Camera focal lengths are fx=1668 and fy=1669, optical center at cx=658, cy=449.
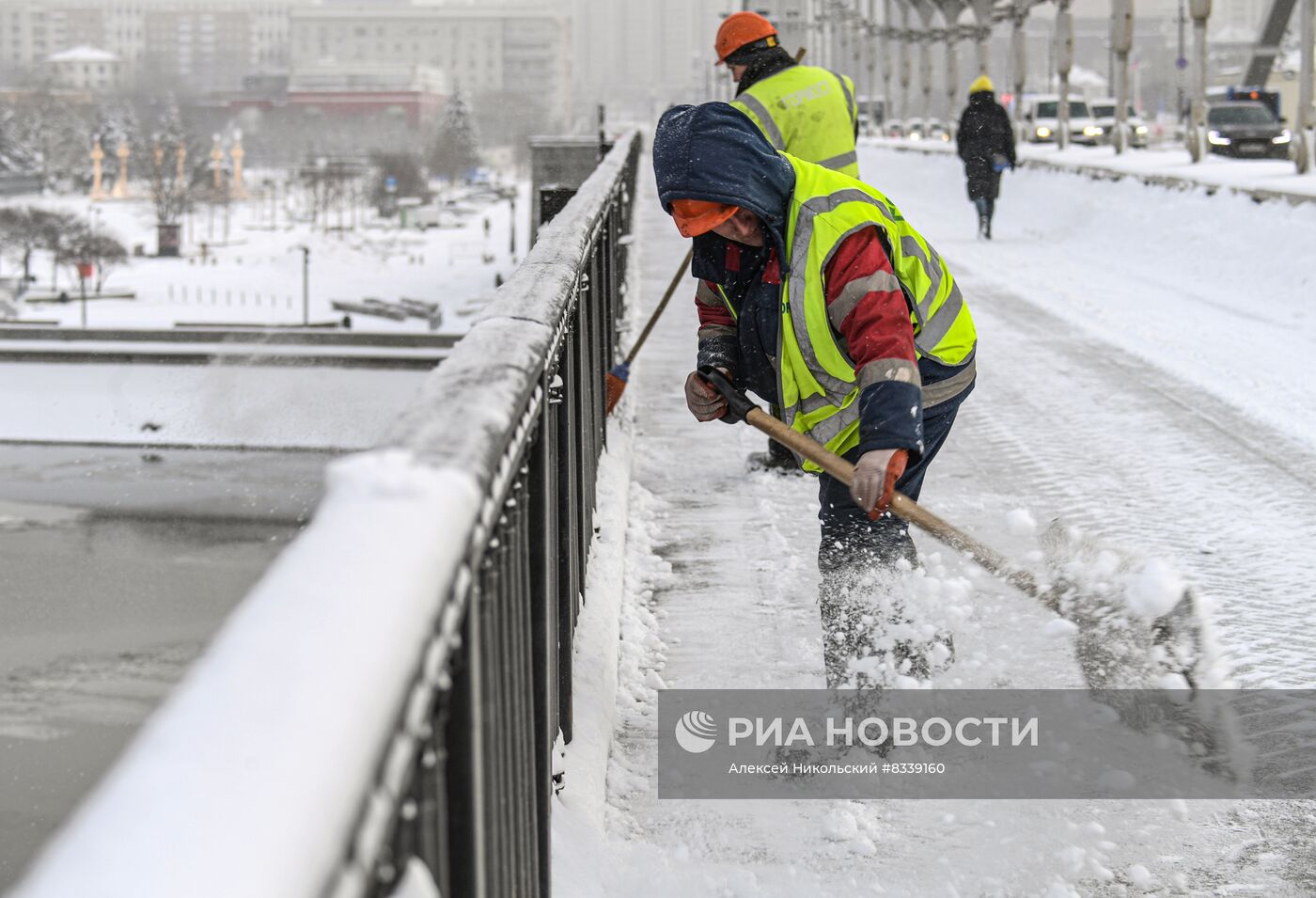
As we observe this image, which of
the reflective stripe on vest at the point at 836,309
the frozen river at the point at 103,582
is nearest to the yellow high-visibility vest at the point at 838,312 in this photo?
the reflective stripe on vest at the point at 836,309

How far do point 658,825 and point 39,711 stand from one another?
22671mm

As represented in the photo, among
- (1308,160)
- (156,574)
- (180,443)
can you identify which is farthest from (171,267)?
(1308,160)

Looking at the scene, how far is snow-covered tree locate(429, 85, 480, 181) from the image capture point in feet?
458

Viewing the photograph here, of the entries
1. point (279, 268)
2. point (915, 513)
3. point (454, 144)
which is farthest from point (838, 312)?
point (454, 144)

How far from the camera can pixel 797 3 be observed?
21875mm

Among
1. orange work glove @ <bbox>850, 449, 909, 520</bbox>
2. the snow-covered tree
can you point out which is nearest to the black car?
orange work glove @ <bbox>850, 449, 909, 520</bbox>

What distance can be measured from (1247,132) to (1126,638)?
2897 cm

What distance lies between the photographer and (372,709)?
105 cm

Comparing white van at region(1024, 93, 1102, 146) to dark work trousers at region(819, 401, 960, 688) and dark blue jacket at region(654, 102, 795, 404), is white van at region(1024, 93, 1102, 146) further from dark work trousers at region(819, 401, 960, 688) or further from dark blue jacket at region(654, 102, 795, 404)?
dark blue jacket at region(654, 102, 795, 404)

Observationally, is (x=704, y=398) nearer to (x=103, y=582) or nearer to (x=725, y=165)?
(x=725, y=165)

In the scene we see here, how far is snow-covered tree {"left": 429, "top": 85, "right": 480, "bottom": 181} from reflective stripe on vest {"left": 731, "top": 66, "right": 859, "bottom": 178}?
136 metres

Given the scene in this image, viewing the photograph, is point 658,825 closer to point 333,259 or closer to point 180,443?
point 180,443

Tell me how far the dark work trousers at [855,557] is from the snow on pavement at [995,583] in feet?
0.48

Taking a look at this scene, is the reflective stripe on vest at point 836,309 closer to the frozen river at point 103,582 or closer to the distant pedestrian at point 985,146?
the distant pedestrian at point 985,146
